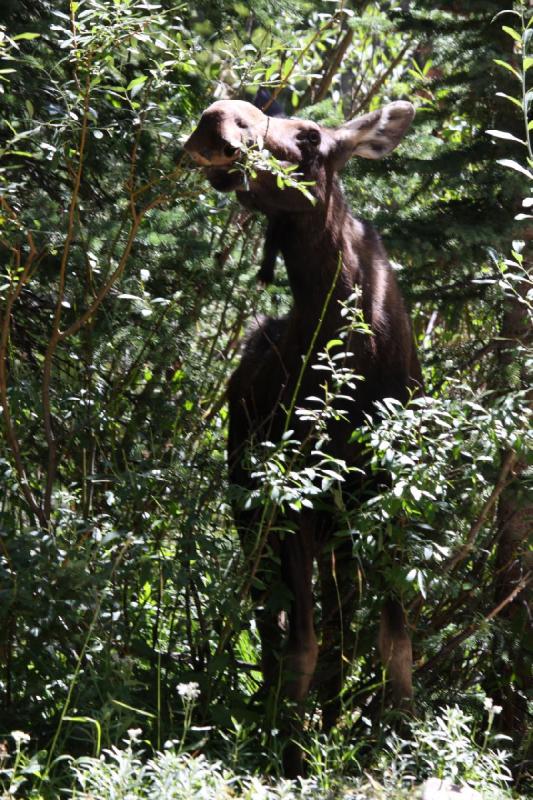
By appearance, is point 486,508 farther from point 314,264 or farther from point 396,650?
point 314,264

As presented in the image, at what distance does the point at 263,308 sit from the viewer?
6.68 metres

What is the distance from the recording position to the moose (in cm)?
561

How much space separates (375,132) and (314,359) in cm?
127

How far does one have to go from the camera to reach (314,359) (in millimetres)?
5707

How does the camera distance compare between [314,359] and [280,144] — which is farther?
[314,359]

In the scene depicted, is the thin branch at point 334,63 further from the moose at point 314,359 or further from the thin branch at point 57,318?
the thin branch at point 57,318

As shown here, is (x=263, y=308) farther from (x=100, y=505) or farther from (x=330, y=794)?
(x=330, y=794)

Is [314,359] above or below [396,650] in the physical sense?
above

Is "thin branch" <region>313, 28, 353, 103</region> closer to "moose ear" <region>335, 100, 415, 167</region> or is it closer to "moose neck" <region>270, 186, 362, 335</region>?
"moose ear" <region>335, 100, 415, 167</region>

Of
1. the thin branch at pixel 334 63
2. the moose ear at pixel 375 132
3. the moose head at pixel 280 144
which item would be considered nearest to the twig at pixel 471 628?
the moose head at pixel 280 144

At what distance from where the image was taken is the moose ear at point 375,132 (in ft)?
19.5

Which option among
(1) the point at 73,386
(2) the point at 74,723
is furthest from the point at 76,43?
(2) the point at 74,723

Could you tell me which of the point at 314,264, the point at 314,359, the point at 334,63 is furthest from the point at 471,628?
the point at 334,63

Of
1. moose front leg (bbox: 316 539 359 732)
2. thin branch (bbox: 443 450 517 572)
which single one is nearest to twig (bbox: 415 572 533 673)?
thin branch (bbox: 443 450 517 572)
